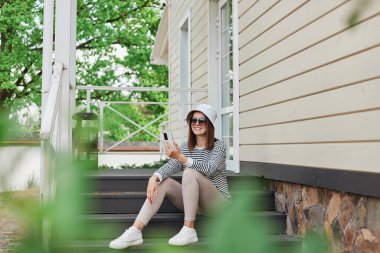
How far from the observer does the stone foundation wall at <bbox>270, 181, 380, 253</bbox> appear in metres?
2.79

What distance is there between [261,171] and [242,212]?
412cm

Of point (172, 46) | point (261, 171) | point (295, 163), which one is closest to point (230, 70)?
point (261, 171)

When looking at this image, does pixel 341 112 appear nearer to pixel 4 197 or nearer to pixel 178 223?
pixel 178 223

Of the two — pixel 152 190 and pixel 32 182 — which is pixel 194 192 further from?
pixel 32 182

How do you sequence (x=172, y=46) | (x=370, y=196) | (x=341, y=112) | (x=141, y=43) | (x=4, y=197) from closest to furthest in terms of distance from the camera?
(x=4, y=197) < (x=370, y=196) < (x=341, y=112) < (x=172, y=46) < (x=141, y=43)

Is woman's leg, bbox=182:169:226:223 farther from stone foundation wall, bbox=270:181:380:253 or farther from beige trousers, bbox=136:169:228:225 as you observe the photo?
stone foundation wall, bbox=270:181:380:253

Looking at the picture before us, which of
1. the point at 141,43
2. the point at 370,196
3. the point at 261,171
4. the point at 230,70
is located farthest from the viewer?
the point at 141,43

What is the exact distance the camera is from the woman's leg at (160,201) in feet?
11.6

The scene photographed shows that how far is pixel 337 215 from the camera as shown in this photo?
3.17m

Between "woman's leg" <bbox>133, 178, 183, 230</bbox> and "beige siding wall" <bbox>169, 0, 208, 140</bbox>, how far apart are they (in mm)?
2859

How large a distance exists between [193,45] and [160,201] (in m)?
3.98

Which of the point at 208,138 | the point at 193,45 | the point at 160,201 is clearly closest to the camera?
the point at 160,201

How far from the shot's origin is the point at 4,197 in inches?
11.7

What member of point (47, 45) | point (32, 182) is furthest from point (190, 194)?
point (32, 182)
